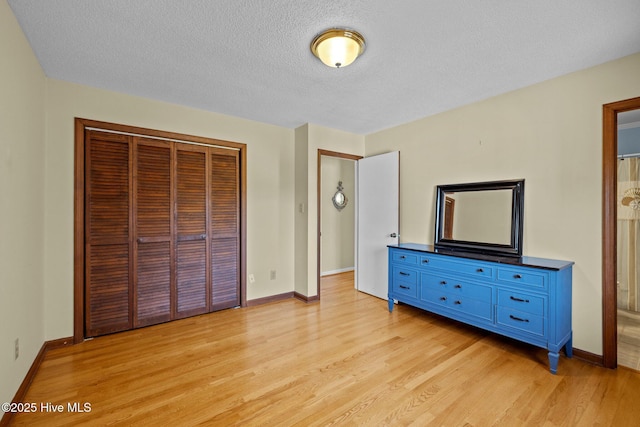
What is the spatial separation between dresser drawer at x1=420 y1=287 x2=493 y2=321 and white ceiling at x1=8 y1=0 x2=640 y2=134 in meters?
2.08

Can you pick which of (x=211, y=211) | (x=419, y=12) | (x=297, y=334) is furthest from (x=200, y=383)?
(x=419, y=12)

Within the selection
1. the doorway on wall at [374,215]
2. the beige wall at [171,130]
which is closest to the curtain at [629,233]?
the doorway on wall at [374,215]

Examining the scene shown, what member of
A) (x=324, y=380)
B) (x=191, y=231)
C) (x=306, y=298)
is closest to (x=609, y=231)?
(x=324, y=380)

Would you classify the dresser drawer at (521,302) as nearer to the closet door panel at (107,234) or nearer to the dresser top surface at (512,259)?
the dresser top surface at (512,259)

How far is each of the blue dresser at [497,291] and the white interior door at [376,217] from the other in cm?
61

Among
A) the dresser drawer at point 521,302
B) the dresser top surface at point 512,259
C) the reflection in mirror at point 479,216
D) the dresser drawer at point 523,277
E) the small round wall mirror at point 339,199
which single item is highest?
the small round wall mirror at point 339,199

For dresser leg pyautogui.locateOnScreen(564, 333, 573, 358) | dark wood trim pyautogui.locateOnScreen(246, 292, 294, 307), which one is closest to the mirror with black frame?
dresser leg pyautogui.locateOnScreen(564, 333, 573, 358)

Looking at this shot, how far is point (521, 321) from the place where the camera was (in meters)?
2.41

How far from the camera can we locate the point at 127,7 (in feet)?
5.57

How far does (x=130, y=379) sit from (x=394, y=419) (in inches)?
75.3

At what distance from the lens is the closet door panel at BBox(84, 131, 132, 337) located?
9.07 feet

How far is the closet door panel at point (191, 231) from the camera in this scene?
3.26m

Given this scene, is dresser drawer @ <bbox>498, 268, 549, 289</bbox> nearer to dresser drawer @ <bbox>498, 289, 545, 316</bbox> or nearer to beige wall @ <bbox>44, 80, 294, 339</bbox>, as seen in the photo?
dresser drawer @ <bbox>498, 289, 545, 316</bbox>

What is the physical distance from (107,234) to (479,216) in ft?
12.7
